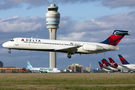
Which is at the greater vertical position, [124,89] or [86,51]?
[86,51]

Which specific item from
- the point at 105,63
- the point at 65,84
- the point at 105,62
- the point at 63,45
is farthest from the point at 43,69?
the point at 65,84

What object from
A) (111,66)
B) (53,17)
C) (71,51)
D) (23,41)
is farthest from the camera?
(53,17)

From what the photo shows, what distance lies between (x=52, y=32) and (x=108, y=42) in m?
95.2

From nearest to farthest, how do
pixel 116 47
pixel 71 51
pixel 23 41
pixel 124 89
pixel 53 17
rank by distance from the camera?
pixel 124 89
pixel 23 41
pixel 71 51
pixel 116 47
pixel 53 17

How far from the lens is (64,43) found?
189 ft

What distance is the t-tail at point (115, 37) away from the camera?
63.2 metres

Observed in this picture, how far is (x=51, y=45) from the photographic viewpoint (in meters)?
56.1

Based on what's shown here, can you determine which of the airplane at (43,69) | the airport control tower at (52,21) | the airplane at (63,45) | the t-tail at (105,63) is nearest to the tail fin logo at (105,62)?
the t-tail at (105,63)

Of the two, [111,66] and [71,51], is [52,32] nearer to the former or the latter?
[111,66]

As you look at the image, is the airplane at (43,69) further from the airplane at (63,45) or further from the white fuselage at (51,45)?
the white fuselage at (51,45)

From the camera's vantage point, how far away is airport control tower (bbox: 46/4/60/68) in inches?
6043

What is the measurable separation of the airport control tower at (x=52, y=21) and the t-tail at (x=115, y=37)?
92206 millimetres

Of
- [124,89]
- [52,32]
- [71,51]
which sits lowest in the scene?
[124,89]

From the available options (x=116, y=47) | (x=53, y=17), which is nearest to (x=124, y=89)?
(x=116, y=47)
